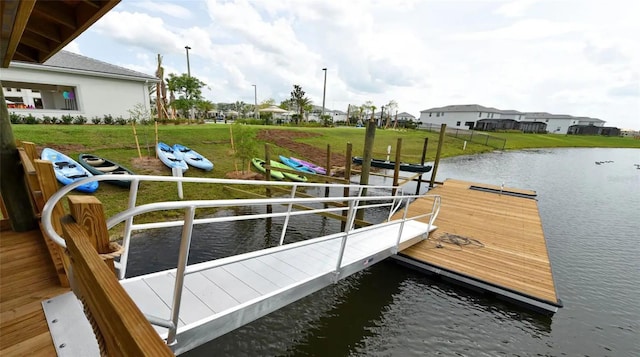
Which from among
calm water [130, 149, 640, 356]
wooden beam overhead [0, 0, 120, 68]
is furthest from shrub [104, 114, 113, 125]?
wooden beam overhead [0, 0, 120, 68]

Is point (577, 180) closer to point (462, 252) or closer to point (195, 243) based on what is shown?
point (462, 252)

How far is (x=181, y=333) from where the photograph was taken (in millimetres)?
2281

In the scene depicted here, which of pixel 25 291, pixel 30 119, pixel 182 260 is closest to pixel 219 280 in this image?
pixel 182 260

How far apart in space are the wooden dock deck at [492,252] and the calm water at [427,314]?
34 centimetres

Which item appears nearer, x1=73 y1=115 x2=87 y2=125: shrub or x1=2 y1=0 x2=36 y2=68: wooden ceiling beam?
x1=2 y1=0 x2=36 y2=68: wooden ceiling beam

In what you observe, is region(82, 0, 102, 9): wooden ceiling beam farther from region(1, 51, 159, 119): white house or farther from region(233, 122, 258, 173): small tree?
region(1, 51, 159, 119): white house

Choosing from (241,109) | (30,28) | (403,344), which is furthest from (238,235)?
(241,109)

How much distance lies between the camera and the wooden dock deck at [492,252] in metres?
5.34

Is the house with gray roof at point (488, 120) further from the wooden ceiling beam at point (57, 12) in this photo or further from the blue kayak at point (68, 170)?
the wooden ceiling beam at point (57, 12)

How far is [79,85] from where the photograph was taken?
50.5 feet

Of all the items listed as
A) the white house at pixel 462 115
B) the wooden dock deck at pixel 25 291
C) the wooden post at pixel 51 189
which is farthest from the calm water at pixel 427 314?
the white house at pixel 462 115

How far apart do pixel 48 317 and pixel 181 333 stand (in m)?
0.92

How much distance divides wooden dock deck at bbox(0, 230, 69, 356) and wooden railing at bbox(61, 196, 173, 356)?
963 mm

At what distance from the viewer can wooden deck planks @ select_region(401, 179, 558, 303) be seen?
5.57 metres
